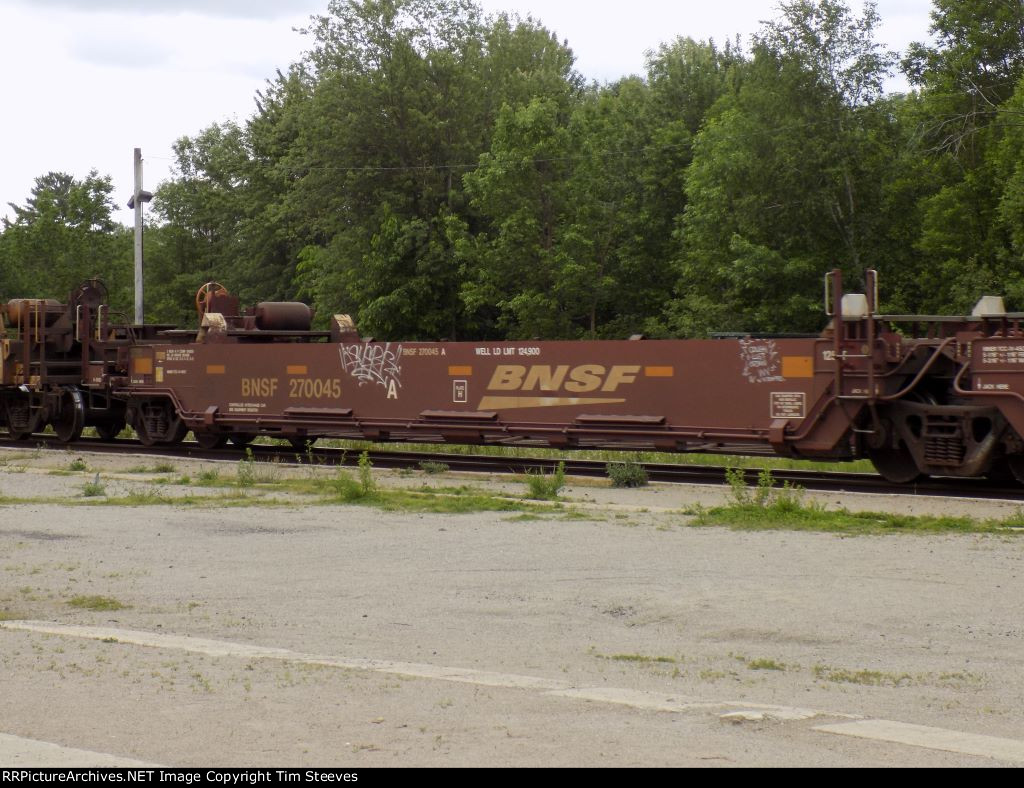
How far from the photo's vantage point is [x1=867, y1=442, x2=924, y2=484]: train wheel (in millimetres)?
18484

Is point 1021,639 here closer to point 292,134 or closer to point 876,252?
point 876,252

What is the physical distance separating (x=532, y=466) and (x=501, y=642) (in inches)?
548

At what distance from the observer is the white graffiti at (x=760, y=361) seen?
19.3 meters

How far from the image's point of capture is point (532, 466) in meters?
22.3

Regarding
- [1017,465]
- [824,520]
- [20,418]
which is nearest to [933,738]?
[824,520]

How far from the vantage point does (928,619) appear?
9.03m

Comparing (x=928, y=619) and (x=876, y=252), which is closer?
(x=928, y=619)

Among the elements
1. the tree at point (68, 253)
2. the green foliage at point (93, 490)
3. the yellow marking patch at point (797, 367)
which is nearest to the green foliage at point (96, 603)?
the green foliage at point (93, 490)

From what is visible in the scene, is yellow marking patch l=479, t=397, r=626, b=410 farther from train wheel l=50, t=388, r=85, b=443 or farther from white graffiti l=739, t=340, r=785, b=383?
train wheel l=50, t=388, r=85, b=443

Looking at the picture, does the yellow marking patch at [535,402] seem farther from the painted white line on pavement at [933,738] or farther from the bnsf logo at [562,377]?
the painted white line on pavement at [933,738]

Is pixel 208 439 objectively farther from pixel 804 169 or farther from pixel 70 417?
pixel 804 169

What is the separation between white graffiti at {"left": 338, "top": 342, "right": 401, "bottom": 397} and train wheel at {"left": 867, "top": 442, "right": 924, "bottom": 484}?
8.75 m

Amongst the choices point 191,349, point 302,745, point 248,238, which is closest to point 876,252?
point 191,349

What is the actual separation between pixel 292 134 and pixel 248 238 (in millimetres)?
6576
